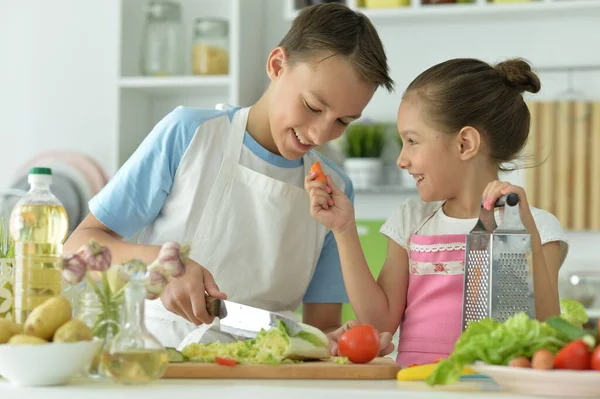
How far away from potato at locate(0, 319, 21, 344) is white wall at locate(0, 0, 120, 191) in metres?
2.64

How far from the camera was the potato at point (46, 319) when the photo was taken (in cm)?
107

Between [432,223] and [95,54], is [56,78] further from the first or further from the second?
[432,223]

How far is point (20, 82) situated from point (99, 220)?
2.30m

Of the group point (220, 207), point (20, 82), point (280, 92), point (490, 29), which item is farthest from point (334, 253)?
point (20, 82)

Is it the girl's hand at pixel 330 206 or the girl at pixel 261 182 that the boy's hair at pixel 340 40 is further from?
the girl's hand at pixel 330 206

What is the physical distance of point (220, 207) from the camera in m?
1.85

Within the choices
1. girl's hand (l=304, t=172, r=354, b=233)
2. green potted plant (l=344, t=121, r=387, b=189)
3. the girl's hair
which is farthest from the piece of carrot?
green potted plant (l=344, t=121, r=387, b=189)

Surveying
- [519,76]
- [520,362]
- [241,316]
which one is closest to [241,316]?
[241,316]

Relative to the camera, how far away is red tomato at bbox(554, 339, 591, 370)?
0.99 m

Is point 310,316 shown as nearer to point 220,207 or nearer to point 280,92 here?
point 220,207

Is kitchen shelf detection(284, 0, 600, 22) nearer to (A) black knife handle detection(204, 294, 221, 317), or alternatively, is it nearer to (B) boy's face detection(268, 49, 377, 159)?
(B) boy's face detection(268, 49, 377, 159)

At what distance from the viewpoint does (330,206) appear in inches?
66.0

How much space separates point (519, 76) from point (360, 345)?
0.77 metres

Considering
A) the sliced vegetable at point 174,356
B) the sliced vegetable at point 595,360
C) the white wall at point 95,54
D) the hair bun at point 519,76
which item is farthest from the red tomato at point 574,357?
the white wall at point 95,54
